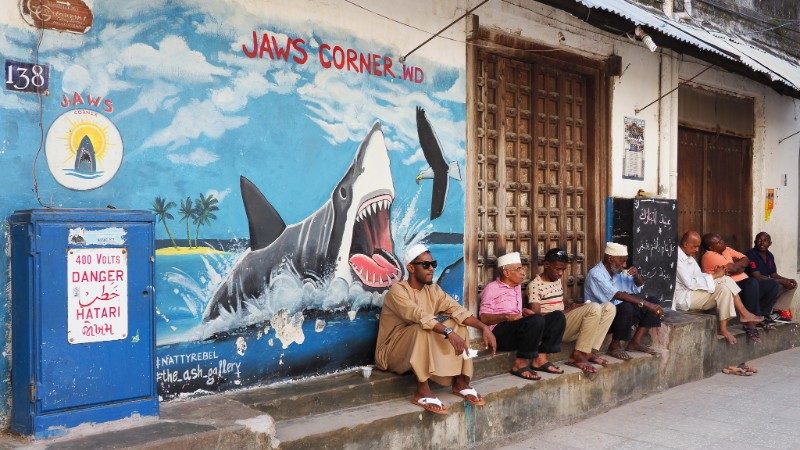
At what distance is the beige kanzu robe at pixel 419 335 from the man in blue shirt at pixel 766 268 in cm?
533

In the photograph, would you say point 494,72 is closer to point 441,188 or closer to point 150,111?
point 441,188

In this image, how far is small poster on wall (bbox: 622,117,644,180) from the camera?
314 inches

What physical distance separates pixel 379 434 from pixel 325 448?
407 millimetres

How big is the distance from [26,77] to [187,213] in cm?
108

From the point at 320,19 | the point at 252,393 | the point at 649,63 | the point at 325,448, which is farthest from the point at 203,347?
the point at 649,63

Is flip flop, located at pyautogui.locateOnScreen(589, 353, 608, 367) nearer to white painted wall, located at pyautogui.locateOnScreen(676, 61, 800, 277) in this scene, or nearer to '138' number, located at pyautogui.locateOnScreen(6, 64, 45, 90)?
'138' number, located at pyautogui.locateOnScreen(6, 64, 45, 90)

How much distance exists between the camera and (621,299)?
266 inches

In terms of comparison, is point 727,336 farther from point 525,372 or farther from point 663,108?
point 525,372

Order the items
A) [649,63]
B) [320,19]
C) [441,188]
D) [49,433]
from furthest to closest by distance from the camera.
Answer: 1. [649,63]
2. [441,188]
3. [320,19]
4. [49,433]

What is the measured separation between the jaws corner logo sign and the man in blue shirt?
7.79 metres

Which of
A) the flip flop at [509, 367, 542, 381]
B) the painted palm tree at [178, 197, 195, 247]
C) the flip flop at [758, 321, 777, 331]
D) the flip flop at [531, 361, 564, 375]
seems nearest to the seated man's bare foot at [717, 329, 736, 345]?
the flip flop at [758, 321, 777, 331]

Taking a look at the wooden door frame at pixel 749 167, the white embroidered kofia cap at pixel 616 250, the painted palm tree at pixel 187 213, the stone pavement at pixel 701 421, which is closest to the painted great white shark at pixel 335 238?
the painted palm tree at pixel 187 213

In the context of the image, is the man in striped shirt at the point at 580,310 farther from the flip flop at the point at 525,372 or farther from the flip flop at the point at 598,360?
the flip flop at the point at 525,372

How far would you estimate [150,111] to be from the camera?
436 centimetres
